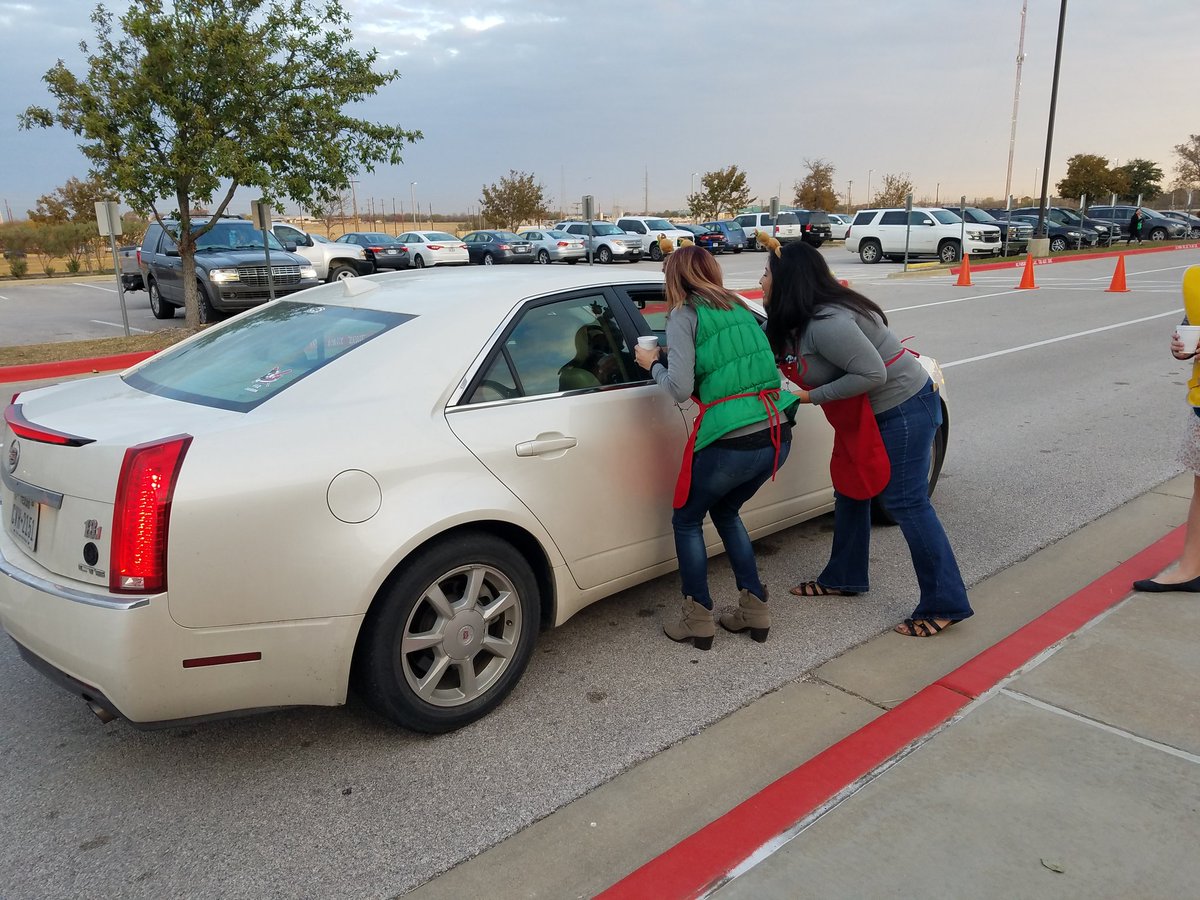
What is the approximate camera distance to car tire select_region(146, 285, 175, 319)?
17.8 m

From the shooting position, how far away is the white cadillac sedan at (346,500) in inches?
105

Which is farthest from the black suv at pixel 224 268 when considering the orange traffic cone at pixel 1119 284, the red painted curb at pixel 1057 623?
the orange traffic cone at pixel 1119 284

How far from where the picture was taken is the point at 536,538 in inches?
132

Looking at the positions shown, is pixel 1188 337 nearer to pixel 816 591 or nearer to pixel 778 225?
pixel 816 591

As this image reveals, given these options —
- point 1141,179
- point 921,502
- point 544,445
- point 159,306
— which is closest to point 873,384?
point 921,502

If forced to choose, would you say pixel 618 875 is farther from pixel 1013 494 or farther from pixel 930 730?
pixel 1013 494

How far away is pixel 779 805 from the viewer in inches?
109

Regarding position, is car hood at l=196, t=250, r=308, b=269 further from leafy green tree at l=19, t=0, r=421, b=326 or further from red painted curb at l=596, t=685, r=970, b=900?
red painted curb at l=596, t=685, r=970, b=900

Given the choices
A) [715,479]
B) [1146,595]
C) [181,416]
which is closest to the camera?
[181,416]

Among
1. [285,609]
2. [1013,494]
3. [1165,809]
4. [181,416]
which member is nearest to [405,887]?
[285,609]

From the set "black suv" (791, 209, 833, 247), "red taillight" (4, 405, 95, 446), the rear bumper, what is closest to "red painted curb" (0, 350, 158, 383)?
"red taillight" (4, 405, 95, 446)

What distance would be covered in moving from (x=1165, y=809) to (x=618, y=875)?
1616 millimetres

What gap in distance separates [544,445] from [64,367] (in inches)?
424

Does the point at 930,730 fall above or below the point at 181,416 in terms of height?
below
